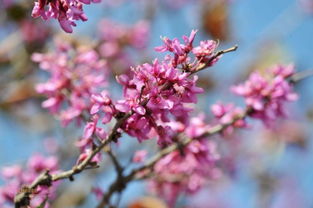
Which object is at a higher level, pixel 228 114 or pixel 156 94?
pixel 228 114

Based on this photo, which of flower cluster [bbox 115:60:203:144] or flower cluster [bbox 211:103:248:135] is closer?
flower cluster [bbox 115:60:203:144]

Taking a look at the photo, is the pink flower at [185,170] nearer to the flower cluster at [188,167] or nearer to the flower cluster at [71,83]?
the flower cluster at [188,167]

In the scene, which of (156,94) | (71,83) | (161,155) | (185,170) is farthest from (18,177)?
(156,94)

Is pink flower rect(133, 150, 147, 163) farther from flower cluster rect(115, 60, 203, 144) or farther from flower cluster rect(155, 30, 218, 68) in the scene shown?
flower cluster rect(155, 30, 218, 68)

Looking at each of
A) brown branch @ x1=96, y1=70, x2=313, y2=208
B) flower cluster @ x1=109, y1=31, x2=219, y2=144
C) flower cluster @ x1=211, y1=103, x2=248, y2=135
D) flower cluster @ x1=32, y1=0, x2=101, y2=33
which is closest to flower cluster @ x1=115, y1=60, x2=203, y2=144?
flower cluster @ x1=109, y1=31, x2=219, y2=144

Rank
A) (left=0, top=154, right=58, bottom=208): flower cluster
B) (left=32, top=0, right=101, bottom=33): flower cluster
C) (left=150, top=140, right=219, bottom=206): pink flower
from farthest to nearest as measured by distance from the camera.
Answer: (left=150, top=140, right=219, bottom=206): pink flower, (left=0, top=154, right=58, bottom=208): flower cluster, (left=32, top=0, right=101, bottom=33): flower cluster

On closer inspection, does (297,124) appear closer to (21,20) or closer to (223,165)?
(223,165)

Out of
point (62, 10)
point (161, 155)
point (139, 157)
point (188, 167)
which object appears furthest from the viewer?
point (188, 167)

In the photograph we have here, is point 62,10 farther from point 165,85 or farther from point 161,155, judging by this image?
point 161,155
